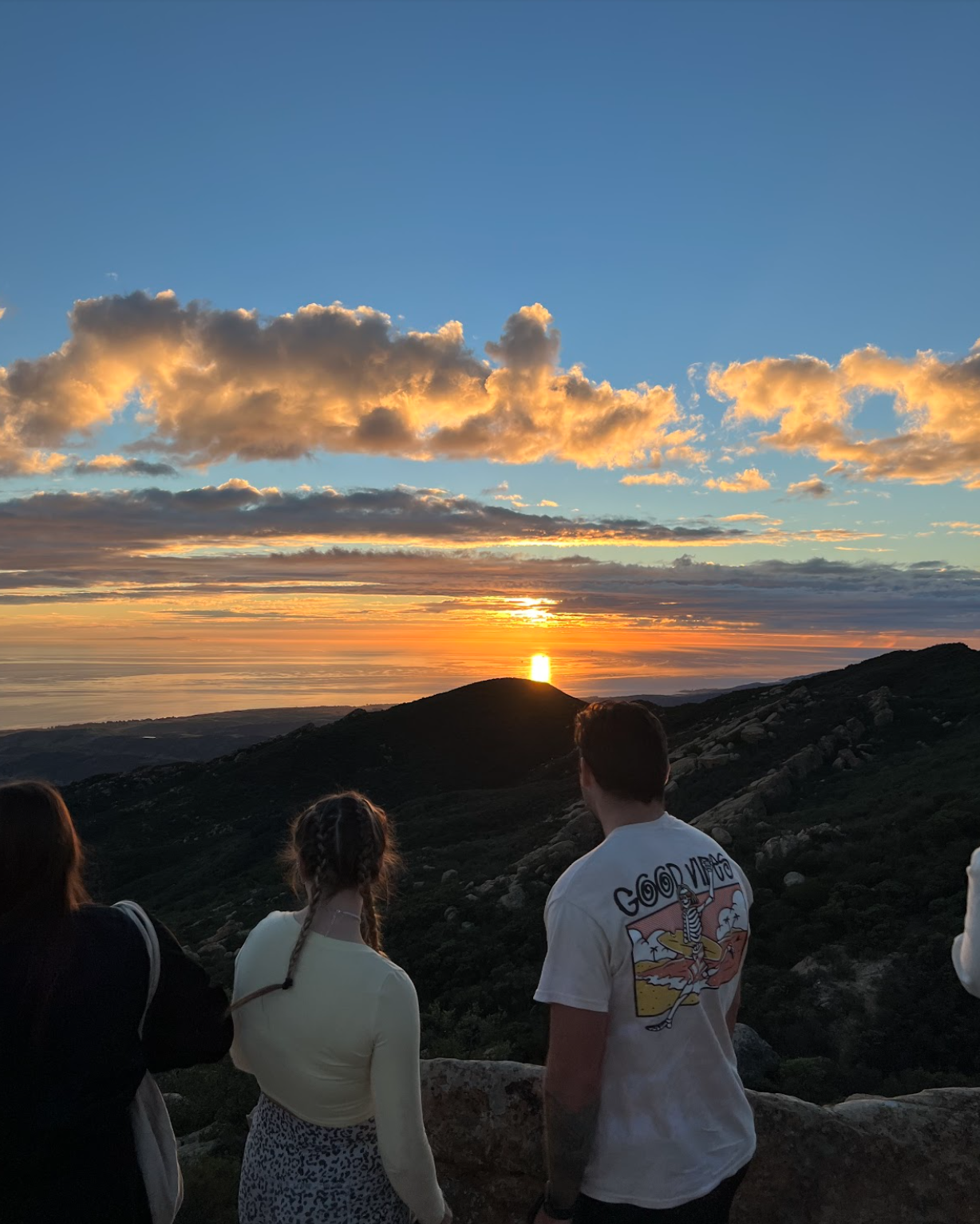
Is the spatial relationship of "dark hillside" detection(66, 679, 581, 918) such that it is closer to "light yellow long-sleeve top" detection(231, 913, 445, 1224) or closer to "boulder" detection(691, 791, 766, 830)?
"boulder" detection(691, 791, 766, 830)

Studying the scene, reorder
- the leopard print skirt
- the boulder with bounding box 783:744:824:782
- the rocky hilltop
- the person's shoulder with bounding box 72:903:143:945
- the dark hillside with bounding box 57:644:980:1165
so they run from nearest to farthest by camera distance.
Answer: the person's shoulder with bounding box 72:903:143:945
the leopard print skirt
the rocky hilltop
the dark hillside with bounding box 57:644:980:1165
the boulder with bounding box 783:744:824:782

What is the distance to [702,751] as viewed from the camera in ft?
105

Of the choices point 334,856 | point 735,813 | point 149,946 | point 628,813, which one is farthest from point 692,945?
point 735,813

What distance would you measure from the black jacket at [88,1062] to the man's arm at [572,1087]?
3.71 ft

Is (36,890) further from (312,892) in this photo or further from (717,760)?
(717,760)

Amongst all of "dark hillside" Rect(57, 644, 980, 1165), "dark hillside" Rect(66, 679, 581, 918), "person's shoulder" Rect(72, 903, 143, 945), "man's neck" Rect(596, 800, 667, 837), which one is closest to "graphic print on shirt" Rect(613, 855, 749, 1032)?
"man's neck" Rect(596, 800, 667, 837)

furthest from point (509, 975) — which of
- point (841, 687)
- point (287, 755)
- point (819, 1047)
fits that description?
point (287, 755)

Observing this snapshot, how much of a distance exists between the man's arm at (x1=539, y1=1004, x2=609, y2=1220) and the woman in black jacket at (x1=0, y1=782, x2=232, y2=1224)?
46.0 inches

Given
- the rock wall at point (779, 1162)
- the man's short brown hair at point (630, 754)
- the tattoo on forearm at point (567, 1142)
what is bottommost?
the rock wall at point (779, 1162)

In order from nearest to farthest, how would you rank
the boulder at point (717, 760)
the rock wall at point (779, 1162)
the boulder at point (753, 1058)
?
the rock wall at point (779, 1162) < the boulder at point (753, 1058) < the boulder at point (717, 760)

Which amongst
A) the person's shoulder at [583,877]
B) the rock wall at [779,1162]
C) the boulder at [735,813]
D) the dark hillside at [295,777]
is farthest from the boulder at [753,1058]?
the dark hillside at [295,777]

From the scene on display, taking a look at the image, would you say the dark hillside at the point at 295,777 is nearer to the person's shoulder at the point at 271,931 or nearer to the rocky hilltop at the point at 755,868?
the rocky hilltop at the point at 755,868

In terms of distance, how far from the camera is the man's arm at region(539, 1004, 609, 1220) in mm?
2510

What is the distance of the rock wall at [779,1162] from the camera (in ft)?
15.1
